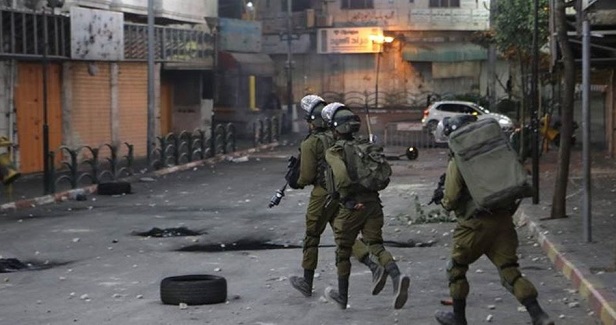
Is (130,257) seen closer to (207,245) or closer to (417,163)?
(207,245)

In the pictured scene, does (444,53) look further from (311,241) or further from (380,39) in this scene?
(311,241)

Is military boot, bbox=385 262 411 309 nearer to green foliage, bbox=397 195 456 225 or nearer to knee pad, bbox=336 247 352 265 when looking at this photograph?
knee pad, bbox=336 247 352 265

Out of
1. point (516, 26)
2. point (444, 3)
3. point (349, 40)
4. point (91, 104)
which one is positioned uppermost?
point (444, 3)

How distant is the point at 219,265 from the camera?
47.9 ft

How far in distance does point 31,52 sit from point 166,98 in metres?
18.1

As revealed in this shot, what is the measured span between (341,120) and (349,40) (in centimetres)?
5260

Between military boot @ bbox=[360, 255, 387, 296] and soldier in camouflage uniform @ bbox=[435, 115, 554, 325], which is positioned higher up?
soldier in camouflage uniform @ bbox=[435, 115, 554, 325]

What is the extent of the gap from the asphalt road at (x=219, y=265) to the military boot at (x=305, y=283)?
0.09 metres

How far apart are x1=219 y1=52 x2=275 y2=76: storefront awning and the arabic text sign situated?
7.81 meters

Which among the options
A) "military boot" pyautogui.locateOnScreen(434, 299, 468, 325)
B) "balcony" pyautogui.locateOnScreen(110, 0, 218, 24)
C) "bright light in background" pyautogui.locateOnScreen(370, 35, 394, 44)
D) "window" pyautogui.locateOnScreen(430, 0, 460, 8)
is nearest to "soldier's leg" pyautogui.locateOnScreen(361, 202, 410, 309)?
"military boot" pyautogui.locateOnScreen(434, 299, 468, 325)

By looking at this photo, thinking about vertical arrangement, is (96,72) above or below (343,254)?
above

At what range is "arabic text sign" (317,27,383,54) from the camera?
63094 millimetres

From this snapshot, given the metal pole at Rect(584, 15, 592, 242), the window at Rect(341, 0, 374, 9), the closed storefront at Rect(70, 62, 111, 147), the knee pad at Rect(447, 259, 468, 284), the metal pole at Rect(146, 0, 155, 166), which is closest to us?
the knee pad at Rect(447, 259, 468, 284)

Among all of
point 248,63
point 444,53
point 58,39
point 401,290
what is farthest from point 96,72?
point 444,53
